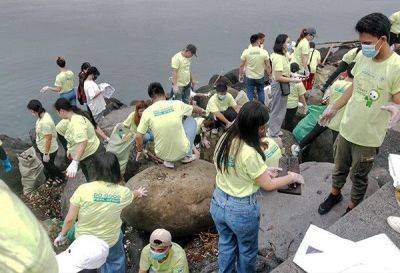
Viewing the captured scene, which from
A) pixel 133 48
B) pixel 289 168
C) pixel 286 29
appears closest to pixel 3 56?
pixel 133 48

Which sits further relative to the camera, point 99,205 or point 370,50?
point 99,205

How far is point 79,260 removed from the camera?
335 cm

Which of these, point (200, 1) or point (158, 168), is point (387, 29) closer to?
point (158, 168)

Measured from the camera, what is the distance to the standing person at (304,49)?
34.4 feet

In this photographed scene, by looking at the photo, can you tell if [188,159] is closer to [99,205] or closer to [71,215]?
[99,205]

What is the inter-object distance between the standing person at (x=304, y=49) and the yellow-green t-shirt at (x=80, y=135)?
18.8ft

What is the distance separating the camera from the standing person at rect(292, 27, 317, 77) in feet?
34.4

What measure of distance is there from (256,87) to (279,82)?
1835 millimetres

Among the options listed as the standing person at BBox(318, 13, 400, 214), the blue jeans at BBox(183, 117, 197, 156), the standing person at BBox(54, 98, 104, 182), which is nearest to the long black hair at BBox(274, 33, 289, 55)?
the blue jeans at BBox(183, 117, 197, 156)

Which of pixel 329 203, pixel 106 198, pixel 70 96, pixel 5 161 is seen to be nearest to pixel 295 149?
pixel 329 203

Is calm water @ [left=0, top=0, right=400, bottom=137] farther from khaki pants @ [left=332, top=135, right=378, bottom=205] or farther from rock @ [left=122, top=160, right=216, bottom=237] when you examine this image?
khaki pants @ [left=332, top=135, right=378, bottom=205]

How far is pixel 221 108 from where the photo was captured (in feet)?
27.0

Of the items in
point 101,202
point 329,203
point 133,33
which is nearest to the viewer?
point 101,202

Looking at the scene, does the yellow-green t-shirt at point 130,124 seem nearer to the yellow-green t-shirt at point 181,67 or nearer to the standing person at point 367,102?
the yellow-green t-shirt at point 181,67
